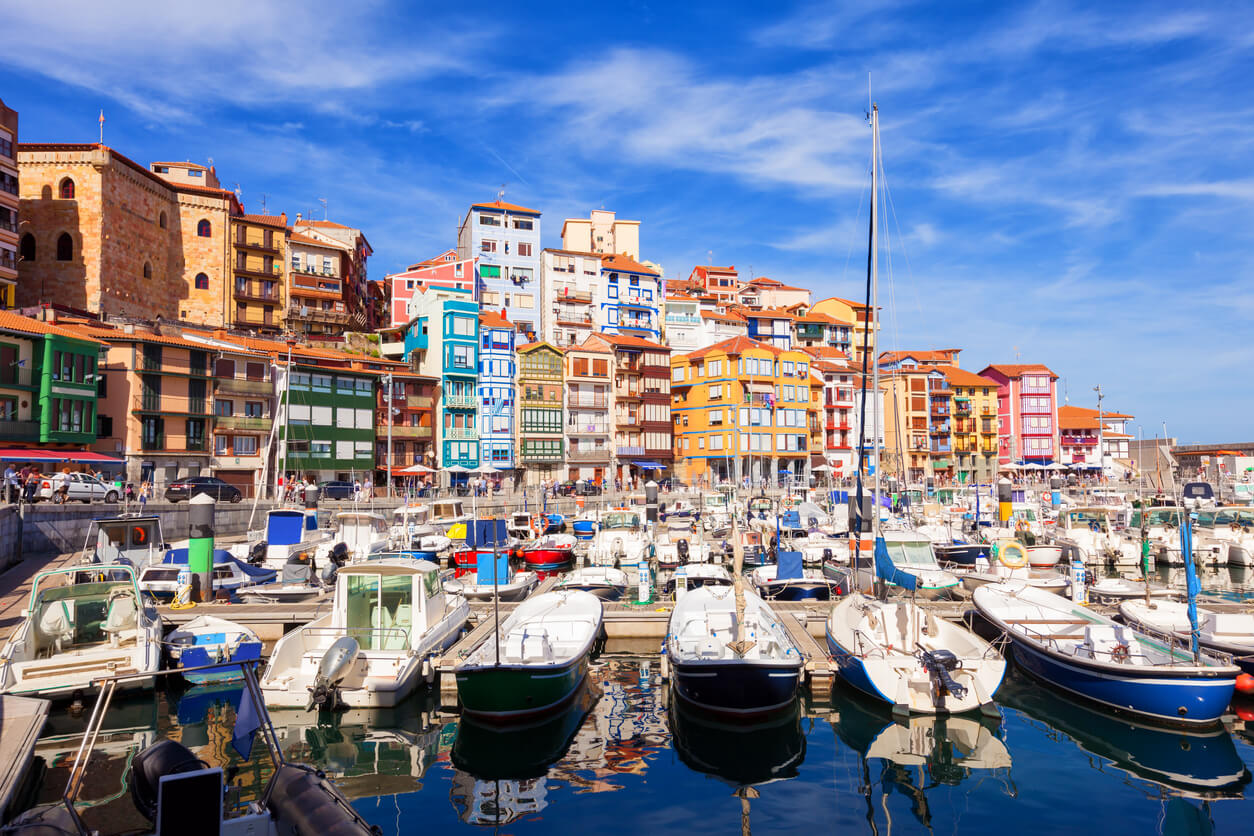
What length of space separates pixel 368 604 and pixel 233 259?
245ft

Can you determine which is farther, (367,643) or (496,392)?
(496,392)

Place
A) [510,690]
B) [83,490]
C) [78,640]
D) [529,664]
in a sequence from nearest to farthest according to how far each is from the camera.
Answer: [510,690] → [529,664] → [78,640] → [83,490]

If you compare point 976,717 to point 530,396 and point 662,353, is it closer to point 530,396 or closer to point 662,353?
point 530,396

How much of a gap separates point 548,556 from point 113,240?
185ft

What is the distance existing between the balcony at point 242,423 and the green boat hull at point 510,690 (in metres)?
53.3

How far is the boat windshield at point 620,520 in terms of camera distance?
139 feet

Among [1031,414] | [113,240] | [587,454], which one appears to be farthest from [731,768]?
[1031,414]

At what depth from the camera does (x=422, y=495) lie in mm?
63969

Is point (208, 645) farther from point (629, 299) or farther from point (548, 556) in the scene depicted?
point (629, 299)

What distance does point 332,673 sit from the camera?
56.0ft

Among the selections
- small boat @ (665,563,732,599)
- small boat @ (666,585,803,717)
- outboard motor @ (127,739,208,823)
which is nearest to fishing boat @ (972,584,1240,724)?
small boat @ (666,585,803,717)

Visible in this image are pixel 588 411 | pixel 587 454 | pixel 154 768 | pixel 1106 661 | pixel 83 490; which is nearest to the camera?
pixel 154 768

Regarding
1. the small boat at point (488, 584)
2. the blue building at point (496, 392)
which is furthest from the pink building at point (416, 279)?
the small boat at point (488, 584)

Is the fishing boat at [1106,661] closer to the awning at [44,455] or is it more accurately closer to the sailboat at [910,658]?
the sailboat at [910,658]
